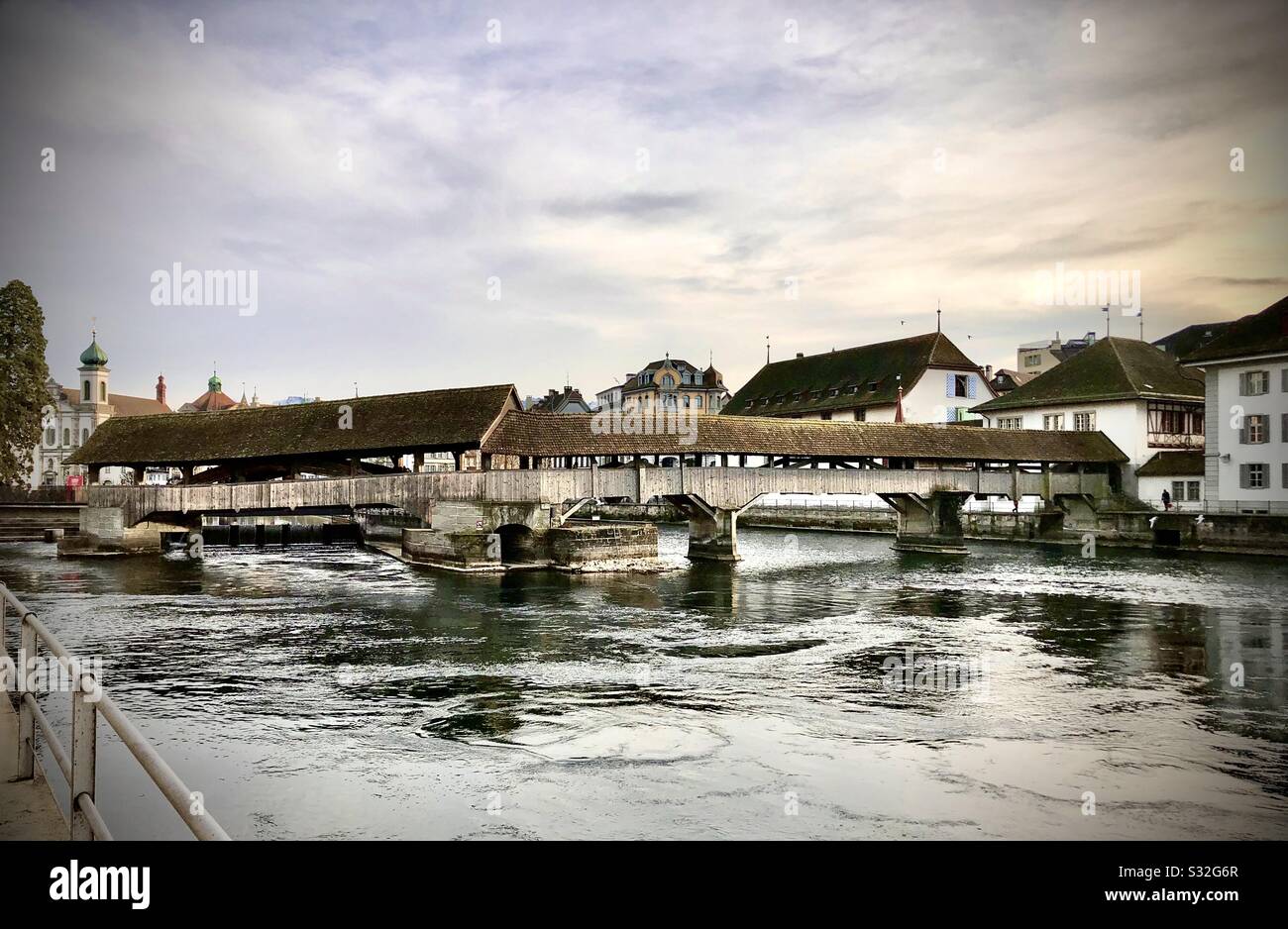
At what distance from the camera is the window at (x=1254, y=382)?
28.9m

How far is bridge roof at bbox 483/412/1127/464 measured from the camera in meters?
26.8

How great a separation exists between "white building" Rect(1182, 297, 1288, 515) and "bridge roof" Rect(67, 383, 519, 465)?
2199 cm

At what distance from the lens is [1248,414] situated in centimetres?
2928

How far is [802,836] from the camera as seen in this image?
6273mm

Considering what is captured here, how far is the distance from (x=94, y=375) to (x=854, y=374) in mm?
49723

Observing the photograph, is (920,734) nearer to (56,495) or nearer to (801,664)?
(801,664)

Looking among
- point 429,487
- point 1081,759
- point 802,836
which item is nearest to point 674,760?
point 802,836

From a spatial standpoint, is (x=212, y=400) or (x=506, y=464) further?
(x=212, y=400)

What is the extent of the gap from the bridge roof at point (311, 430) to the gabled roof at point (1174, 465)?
22.6 meters
